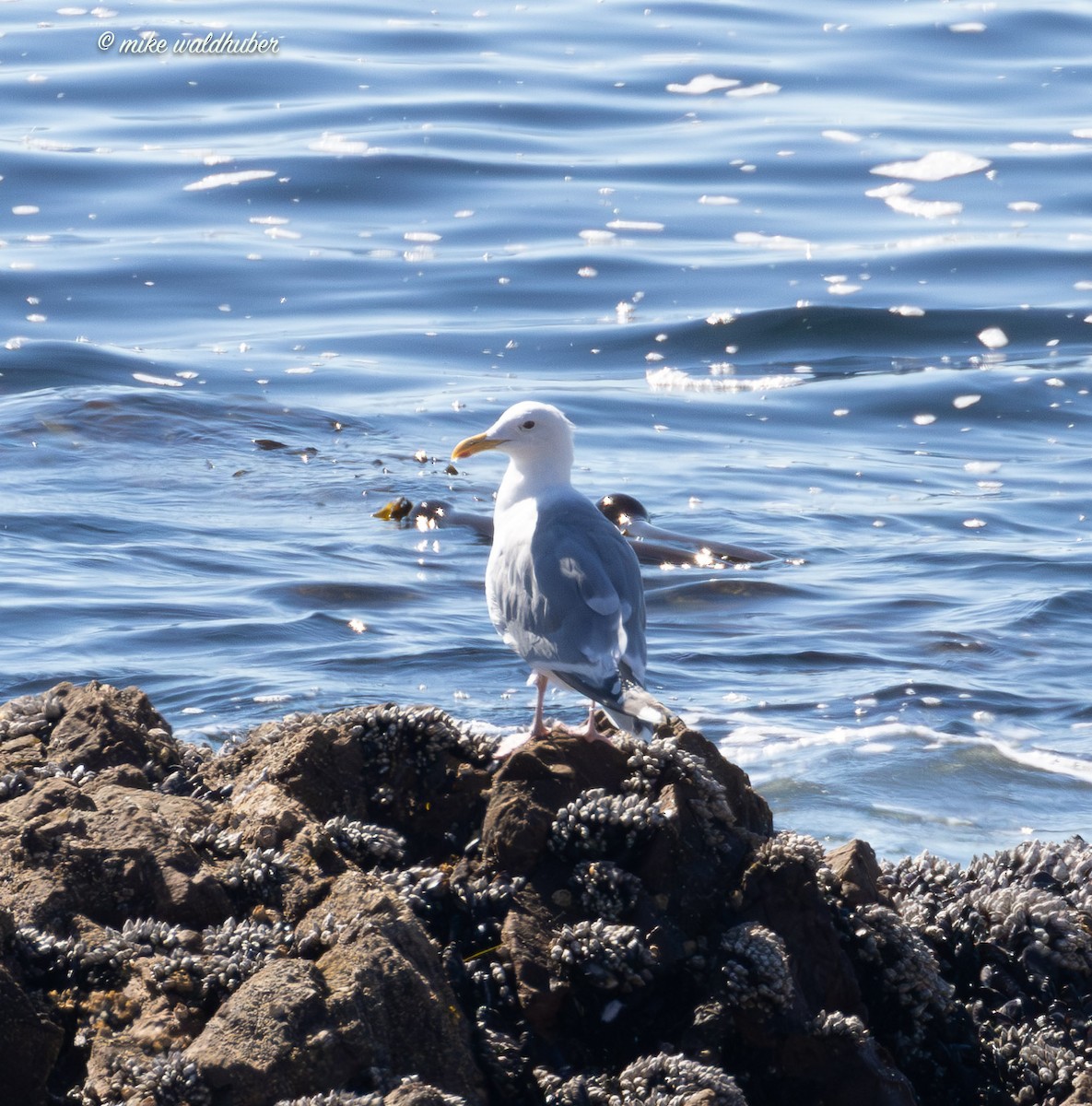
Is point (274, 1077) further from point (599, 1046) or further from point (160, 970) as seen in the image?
point (599, 1046)

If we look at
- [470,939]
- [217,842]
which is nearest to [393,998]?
[470,939]

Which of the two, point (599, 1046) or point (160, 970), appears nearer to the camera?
point (160, 970)

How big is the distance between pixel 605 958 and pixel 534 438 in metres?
2.35

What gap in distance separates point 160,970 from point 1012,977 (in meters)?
2.04

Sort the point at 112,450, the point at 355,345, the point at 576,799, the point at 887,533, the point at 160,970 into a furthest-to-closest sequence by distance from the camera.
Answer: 1. the point at 355,345
2. the point at 112,450
3. the point at 887,533
4. the point at 576,799
5. the point at 160,970

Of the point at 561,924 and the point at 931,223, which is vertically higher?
the point at 931,223

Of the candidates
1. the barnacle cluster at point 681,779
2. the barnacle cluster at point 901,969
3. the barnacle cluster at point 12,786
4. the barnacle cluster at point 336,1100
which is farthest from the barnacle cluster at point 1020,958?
the barnacle cluster at point 12,786

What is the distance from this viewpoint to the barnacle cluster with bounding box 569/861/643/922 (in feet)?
11.8

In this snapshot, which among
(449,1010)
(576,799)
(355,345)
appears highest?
(355,345)

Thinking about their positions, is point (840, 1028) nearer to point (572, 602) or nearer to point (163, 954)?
point (163, 954)

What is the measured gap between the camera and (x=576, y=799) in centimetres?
384

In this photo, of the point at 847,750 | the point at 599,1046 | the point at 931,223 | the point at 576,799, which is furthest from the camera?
the point at 931,223

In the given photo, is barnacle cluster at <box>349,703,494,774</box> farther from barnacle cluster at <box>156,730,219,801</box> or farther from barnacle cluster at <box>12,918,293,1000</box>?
barnacle cluster at <box>12,918,293,1000</box>

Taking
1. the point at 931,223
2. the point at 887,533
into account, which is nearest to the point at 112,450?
the point at 887,533
